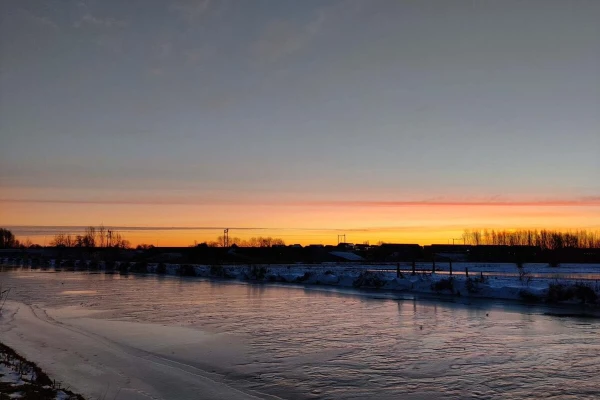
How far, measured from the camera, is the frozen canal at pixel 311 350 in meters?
9.98

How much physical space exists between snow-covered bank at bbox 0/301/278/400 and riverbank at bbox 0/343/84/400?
416mm

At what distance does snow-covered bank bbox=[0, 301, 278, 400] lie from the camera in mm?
9984

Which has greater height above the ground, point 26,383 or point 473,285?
point 473,285

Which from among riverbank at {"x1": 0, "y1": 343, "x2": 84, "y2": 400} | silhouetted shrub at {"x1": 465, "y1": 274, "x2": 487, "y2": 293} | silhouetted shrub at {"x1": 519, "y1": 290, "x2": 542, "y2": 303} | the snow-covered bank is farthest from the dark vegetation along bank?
riverbank at {"x1": 0, "y1": 343, "x2": 84, "y2": 400}

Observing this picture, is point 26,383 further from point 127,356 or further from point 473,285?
point 473,285

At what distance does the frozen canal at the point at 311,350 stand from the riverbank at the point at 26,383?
46 centimetres

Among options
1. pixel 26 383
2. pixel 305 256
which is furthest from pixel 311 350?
pixel 305 256

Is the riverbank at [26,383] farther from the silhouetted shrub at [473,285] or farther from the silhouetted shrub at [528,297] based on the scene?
the silhouetted shrub at [473,285]

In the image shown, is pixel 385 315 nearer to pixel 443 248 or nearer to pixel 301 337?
pixel 301 337

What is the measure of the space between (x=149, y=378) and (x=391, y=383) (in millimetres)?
5228

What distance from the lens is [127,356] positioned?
514 inches

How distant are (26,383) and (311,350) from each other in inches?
274

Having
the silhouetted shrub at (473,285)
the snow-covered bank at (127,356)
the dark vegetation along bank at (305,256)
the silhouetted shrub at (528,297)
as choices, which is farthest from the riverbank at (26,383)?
the dark vegetation along bank at (305,256)

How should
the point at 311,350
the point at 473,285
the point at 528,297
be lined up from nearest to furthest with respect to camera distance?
the point at 311,350 → the point at 528,297 → the point at 473,285
